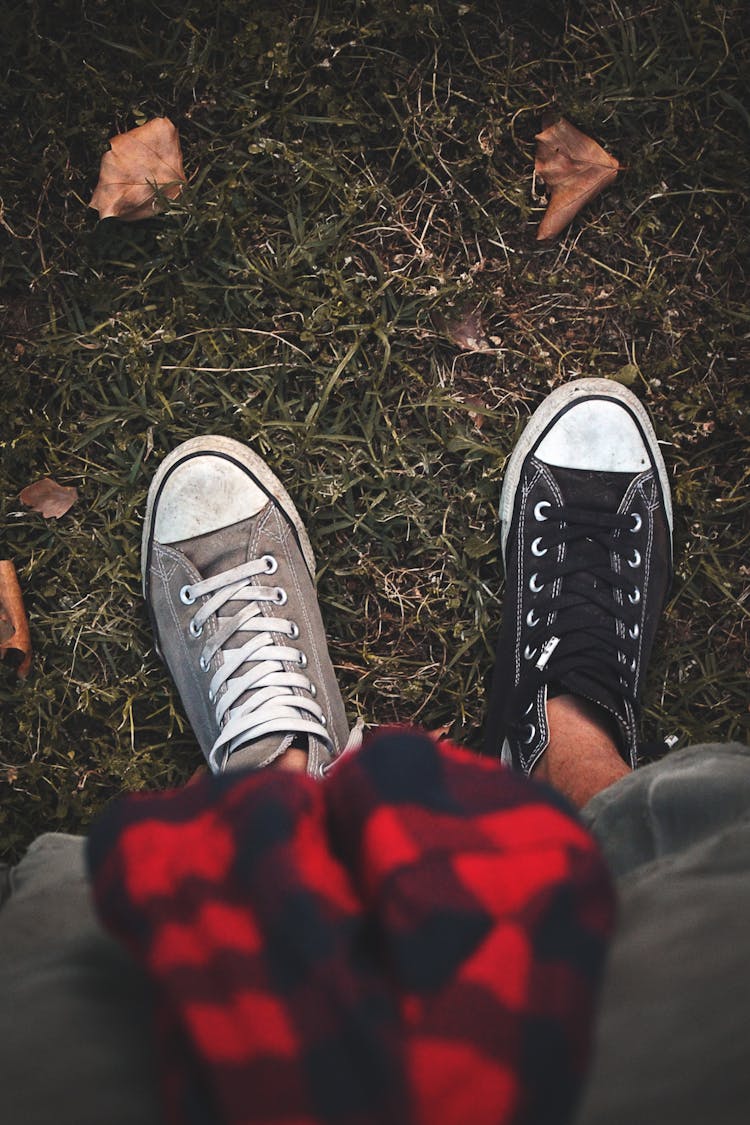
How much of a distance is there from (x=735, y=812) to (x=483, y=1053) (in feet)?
1.78

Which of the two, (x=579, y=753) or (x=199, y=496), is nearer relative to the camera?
(x=579, y=753)

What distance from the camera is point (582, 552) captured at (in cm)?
184

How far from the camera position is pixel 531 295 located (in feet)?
5.82

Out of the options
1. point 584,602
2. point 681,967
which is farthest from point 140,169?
point 681,967

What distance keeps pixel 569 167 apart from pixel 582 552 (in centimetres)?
81

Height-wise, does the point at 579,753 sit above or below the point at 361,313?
below

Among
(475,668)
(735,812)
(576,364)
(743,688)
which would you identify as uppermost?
(576,364)

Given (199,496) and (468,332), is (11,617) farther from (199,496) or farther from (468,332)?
(468,332)

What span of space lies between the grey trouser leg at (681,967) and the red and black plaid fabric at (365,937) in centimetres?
10

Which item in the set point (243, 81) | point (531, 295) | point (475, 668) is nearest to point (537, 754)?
point (475, 668)

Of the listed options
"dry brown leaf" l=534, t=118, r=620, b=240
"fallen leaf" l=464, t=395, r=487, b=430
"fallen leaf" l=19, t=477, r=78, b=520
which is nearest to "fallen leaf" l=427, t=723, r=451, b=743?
"fallen leaf" l=464, t=395, r=487, b=430

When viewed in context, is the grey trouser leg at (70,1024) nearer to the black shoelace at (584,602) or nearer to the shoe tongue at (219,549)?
the shoe tongue at (219,549)

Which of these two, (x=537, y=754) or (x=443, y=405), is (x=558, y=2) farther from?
(x=537, y=754)

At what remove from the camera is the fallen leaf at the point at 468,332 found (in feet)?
5.80
